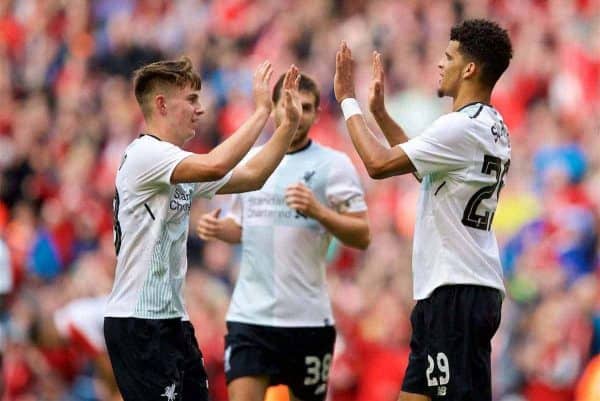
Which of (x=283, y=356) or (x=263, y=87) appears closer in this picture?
(x=263, y=87)

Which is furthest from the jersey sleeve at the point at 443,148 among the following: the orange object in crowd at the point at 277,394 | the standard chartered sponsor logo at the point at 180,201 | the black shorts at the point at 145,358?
the orange object in crowd at the point at 277,394

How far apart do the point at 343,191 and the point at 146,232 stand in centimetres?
198

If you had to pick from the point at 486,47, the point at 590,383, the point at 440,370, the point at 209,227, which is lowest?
the point at 590,383

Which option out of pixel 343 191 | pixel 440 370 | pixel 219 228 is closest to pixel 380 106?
pixel 343 191

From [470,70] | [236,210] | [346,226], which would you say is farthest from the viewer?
[236,210]

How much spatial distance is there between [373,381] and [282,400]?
146cm

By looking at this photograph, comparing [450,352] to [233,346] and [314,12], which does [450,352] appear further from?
[314,12]

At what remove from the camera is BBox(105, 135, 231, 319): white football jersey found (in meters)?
6.70

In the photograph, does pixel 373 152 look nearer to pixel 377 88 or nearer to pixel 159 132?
pixel 377 88

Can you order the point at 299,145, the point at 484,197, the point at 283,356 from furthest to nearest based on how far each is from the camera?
the point at 299,145, the point at 283,356, the point at 484,197

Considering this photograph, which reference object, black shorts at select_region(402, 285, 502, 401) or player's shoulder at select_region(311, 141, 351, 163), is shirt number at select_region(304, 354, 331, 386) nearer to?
player's shoulder at select_region(311, 141, 351, 163)

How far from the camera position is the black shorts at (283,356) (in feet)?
27.2

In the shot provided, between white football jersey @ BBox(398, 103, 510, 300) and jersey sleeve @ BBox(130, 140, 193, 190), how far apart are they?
1153mm

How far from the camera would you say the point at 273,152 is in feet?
22.7
